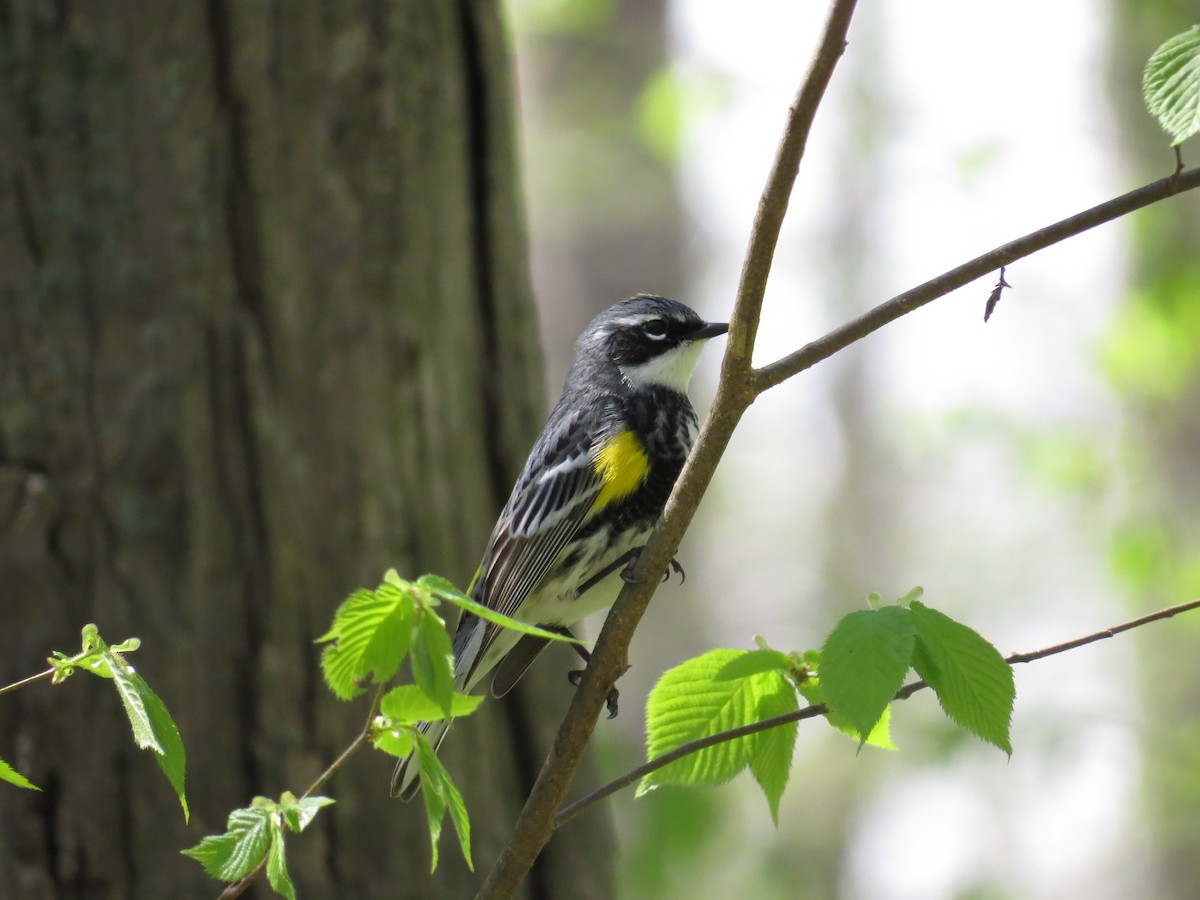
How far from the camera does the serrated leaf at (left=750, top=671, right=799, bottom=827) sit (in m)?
1.65

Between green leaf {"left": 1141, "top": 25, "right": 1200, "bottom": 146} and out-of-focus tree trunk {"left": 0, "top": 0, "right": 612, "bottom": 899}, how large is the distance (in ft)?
6.26

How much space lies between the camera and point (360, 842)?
8.89 feet

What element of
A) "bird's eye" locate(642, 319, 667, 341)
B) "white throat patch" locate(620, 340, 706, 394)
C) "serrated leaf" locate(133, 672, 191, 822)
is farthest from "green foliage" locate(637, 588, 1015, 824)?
"bird's eye" locate(642, 319, 667, 341)

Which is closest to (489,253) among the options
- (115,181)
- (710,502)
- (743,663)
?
(115,181)

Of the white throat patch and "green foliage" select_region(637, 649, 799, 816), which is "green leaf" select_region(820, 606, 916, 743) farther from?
the white throat patch

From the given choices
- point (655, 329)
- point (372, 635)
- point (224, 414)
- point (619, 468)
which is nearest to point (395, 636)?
point (372, 635)

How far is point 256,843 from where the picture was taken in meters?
1.33

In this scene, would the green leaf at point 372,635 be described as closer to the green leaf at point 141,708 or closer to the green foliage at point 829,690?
the green leaf at point 141,708

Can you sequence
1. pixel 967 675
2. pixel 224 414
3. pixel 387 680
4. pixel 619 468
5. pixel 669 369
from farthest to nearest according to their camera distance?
pixel 669 369
pixel 224 414
pixel 619 468
pixel 967 675
pixel 387 680

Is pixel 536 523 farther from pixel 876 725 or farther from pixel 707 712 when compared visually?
pixel 876 725

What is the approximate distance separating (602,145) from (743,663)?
35.9ft

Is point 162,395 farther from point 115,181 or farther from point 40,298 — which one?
point 115,181

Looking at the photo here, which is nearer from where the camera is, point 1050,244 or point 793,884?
point 1050,244

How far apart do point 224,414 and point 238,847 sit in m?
1.60
